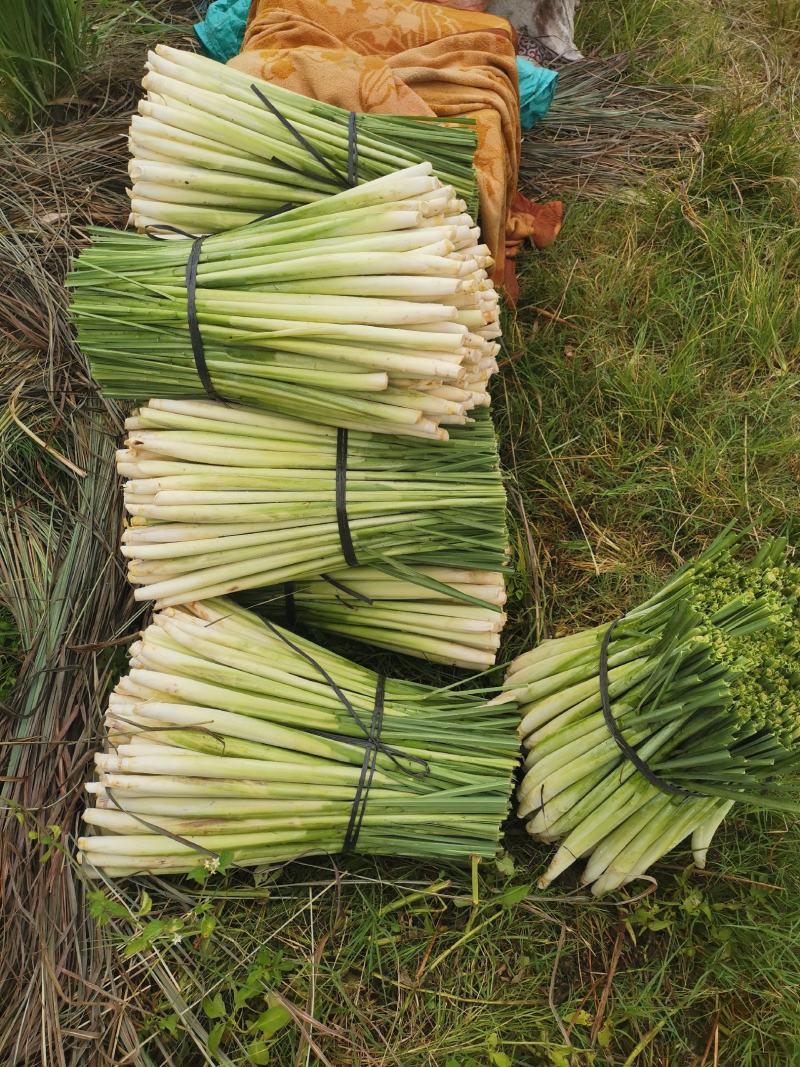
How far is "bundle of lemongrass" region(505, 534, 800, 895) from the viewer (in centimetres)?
191

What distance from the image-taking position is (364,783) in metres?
2.14

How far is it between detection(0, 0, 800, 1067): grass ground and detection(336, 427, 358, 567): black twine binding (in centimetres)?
75

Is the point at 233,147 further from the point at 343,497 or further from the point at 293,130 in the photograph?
the point at 343,497

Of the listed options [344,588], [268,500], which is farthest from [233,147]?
[344,588]

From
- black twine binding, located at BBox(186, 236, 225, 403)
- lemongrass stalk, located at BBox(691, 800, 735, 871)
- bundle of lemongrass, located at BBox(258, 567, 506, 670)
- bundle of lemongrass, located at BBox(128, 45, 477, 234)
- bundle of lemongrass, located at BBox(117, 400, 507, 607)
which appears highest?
bundle of lemongrass, located at BBox(128, 45, 477, 234)

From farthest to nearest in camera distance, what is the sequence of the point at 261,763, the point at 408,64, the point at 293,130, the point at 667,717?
1. the point at 408,64
2. the point at 293,130
3. the point at 261,763
4. the point at 667,717

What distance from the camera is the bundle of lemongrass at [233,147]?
224 centimetres

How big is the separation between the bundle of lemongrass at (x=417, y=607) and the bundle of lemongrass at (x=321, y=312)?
0.45m

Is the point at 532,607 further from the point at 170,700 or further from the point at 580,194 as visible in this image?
the point at 580,194

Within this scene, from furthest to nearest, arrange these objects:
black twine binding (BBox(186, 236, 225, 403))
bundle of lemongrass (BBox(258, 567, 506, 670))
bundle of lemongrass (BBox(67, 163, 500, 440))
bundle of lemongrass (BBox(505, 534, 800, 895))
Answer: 1. bundle of lemongrass (BBox(258, 567, 506, 670))
2. black twine binding (BBox(186, 236, 225, 403))
3. bundle of lemongrass (BBox(67, 163, 500, 440))
4. bundle of lemongrass (BBox(505, 534, 800, 895))

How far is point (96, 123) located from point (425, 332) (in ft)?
6.32

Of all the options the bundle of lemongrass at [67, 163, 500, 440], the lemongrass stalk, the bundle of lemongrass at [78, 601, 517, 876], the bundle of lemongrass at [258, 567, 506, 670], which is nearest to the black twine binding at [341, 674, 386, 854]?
the bundle of lemongrass at [78, 601, 517, 876]

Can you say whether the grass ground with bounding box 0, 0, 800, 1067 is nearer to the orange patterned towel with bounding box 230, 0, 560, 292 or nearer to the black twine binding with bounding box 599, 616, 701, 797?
the black twine binding with bounding box 599, 616, 701, 797

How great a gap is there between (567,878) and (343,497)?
4.14ft
